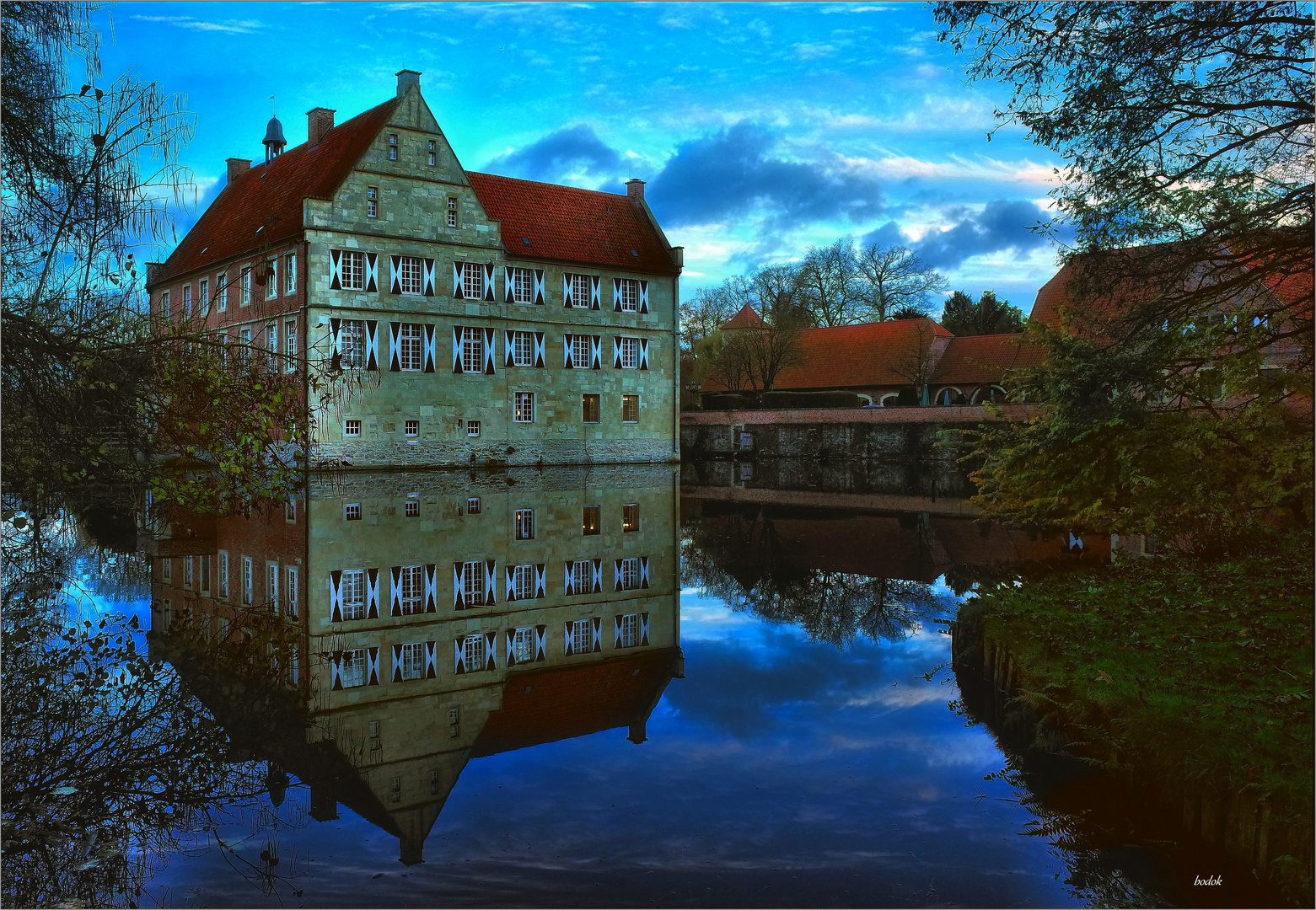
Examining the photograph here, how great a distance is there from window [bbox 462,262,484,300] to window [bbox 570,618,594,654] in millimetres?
24471

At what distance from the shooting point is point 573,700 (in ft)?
23.0

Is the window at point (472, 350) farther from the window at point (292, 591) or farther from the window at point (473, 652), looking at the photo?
the window at point (473, 652)

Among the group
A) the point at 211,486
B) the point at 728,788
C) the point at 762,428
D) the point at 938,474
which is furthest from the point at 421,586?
the point at 762,428

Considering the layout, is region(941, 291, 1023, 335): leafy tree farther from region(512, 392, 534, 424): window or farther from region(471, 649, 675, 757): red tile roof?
region(471, 649, 675, 757): red tile roof

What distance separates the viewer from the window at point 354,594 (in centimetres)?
958

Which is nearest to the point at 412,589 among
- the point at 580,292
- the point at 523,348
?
the point at 523,348

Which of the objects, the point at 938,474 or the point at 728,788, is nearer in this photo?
the point at 728,788

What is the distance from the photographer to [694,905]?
3.85 m

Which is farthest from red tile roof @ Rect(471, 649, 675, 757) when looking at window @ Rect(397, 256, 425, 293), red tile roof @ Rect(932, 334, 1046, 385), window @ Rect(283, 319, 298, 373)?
red tile roof @ Rect(932, 334, 1046, 385)

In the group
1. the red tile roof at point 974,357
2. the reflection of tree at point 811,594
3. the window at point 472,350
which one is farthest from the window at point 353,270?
the red tile roof at point 974,357

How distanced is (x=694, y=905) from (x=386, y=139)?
3037 centimetres

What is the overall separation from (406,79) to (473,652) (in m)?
27.1

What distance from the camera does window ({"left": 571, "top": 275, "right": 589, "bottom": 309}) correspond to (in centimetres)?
3544

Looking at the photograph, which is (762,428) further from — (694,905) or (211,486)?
(694,905)
